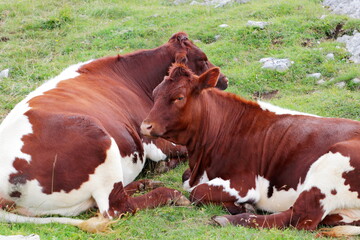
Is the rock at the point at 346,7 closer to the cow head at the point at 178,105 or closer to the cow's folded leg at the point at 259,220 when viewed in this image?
the cow head at the point at 178,105

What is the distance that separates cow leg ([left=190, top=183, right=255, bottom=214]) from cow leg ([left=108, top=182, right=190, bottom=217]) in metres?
0.18

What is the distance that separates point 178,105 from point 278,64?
557 centimetres

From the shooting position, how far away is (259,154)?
7.06 m

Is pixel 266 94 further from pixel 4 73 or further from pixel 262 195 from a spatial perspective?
pixel 4 73

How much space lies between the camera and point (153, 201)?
274 inches

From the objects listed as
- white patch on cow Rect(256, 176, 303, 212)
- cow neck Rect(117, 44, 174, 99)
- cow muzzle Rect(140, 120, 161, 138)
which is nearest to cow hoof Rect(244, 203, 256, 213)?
white patch on cow Rect(256, 176, 303, 212)

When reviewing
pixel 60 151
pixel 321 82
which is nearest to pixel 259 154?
pixel 60 151

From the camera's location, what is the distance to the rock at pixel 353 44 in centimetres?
1226

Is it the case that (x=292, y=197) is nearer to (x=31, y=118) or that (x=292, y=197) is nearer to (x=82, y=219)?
(x=82, y=219)

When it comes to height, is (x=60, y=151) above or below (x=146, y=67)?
below

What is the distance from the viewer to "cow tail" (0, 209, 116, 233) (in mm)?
6180

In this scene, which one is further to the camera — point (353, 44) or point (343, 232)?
point (353, 44)

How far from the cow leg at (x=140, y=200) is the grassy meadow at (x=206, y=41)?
0.13 meters

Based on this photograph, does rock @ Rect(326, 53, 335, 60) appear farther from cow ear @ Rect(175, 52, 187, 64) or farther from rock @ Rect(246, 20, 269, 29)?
cow ear @ Rect(175, 52, 187, 64)
